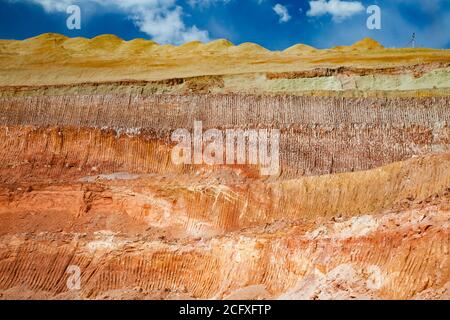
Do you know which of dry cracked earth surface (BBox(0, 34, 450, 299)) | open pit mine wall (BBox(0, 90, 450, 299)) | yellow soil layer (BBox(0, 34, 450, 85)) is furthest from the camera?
yellow soil layer (BBox(0, 34, 450, 85))

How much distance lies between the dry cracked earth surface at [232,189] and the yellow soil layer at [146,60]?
804mm

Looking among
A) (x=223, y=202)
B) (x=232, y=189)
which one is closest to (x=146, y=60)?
(x=232, y=189)

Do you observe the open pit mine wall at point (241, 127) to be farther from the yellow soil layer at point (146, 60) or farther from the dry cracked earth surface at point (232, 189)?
the yellow soil layer at point (146, 60)

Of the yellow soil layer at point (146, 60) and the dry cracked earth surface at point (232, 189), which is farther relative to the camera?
the yellow soil layer at point (146, 60)

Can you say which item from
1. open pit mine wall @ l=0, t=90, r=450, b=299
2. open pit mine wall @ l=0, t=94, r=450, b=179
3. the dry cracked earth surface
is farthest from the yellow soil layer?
open pit mine wall @ l=0, t=90, r=450, b=299

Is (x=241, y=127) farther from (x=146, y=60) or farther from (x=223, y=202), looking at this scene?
(x=146, y=60)

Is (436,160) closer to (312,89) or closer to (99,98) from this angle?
(312,89)

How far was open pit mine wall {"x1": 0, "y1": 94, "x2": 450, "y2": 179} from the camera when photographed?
73.9ft

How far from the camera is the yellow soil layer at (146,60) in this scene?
33.6m

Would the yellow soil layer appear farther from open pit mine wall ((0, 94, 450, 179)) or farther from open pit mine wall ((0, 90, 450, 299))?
open pit mine wall ((0, 90, 450, 299))

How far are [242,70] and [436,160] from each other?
59.5 ft

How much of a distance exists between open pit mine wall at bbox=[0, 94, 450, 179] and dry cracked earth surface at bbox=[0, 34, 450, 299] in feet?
0.18

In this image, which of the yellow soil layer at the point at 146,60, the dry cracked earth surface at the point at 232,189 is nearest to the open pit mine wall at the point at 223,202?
the dry cracked earth surface at the point at 232,189

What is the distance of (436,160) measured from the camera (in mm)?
16703
